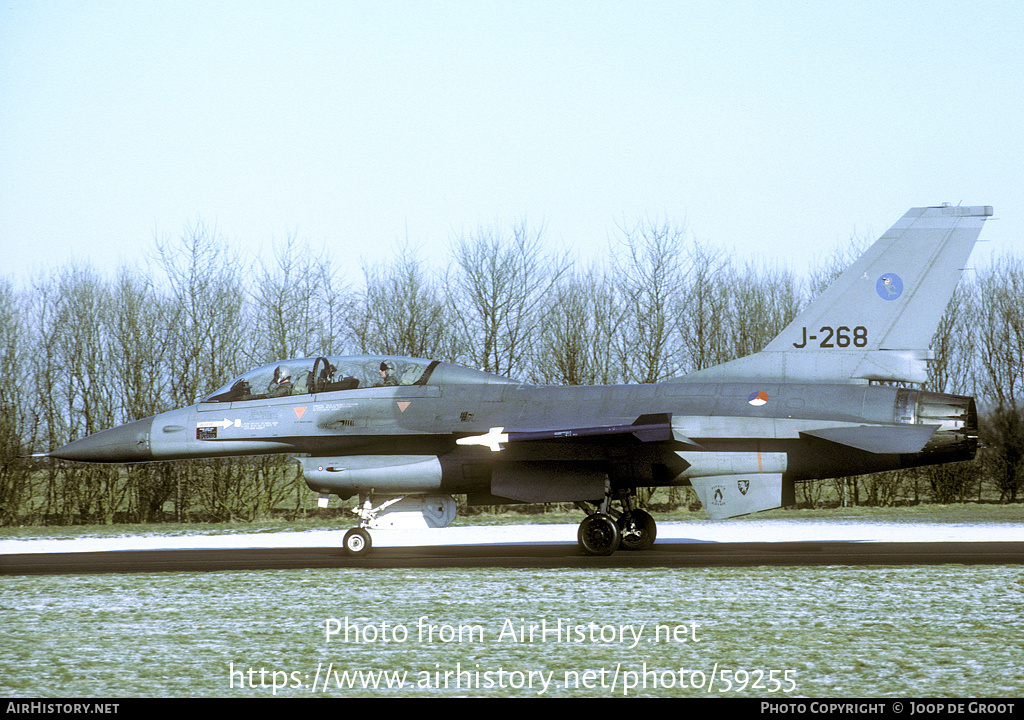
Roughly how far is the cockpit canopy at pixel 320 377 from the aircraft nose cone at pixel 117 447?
3.67 ft

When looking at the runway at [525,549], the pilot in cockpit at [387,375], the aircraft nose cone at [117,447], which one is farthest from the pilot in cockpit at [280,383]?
the runway at [525,549]

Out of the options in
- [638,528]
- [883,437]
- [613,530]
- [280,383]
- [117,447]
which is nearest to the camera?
[883,437]

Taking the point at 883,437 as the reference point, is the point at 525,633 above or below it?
below

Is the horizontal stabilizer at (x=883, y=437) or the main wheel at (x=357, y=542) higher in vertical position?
the horizontal stabilizer at (x=883, y=437)

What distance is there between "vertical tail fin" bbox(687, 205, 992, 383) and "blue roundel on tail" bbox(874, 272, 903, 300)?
0.01 metres

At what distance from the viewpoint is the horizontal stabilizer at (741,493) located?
13516mm

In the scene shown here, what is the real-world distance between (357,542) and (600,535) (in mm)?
3775

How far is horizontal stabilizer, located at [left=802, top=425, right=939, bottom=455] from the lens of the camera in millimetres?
12789

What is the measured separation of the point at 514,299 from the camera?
106ft

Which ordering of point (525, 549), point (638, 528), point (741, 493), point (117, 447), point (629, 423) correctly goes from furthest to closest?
point (525, 549) → point (638, 528) → point (117, 447) → point (629, 423) → point (741, 493)

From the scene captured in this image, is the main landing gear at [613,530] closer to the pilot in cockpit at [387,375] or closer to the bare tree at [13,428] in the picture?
the pilot in cockpit at [387,375]

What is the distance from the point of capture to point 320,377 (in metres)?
15.2

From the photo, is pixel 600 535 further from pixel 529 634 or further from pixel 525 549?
pixel 529 634

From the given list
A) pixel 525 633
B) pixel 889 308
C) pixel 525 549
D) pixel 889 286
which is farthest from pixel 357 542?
pixel 889 286
